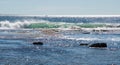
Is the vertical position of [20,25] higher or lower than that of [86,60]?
lower

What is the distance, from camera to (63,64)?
32.5 m

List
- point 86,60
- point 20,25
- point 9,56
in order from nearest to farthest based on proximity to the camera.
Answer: point 86,60 < point 9,56 < point 20,25

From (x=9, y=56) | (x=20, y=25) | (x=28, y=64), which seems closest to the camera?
(x=28, y=64)

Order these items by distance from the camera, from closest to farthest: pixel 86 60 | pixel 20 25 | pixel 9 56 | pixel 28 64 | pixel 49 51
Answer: pixel 28 64
pixel 86 60
pixel 9 56
pixel 49 51
pixel 20 25

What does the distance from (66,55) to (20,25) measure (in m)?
86.0

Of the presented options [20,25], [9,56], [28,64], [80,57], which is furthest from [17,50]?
[20,25]

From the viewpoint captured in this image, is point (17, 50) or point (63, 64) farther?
point (17, 50)

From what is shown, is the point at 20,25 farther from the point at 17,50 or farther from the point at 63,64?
the point at 63,64

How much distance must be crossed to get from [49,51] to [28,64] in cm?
1039

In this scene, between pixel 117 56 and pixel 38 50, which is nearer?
pixel 117 56

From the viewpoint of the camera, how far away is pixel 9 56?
37.7 meters

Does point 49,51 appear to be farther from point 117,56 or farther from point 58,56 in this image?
point 117,56

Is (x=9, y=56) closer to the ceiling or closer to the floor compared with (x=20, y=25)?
closer to the ceiling

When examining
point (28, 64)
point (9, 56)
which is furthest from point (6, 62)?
point (9, 56)
